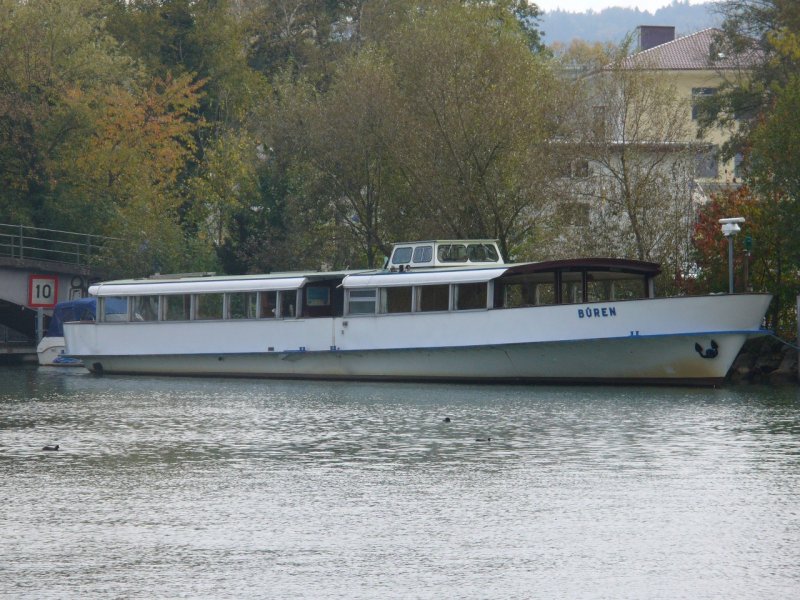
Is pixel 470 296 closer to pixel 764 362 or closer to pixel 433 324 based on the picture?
pixel 433 324

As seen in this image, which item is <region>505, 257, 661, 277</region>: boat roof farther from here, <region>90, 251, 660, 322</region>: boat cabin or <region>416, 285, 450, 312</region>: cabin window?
<region>416, 285, 450, 312</region>: cabin window

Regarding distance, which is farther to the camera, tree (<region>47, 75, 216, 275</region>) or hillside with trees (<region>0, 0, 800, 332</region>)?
tree (<region>47, 75, 216, 275</region>)

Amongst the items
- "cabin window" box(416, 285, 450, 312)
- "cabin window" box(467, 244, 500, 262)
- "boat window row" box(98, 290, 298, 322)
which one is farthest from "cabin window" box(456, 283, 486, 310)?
"boat window row" box(98, 290, 298, 322)

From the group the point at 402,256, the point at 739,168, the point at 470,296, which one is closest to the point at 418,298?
→ the point at 470,296

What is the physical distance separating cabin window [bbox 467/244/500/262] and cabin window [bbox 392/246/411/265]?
165cm

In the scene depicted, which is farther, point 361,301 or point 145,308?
point 145,308

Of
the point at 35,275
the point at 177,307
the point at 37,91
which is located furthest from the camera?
the point at 37,91

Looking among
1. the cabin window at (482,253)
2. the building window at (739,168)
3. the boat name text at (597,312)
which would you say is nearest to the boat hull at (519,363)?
the boat name text at (597,312)

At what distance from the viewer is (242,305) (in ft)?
141

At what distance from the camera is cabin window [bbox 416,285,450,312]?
38656 mm

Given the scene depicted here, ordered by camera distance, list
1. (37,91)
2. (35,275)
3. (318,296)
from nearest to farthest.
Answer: (318,296)
(35,275)
(37,91)

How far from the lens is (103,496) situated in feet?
54.3

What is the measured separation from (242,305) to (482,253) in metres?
7.01

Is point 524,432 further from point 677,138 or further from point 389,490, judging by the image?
point 677,138
